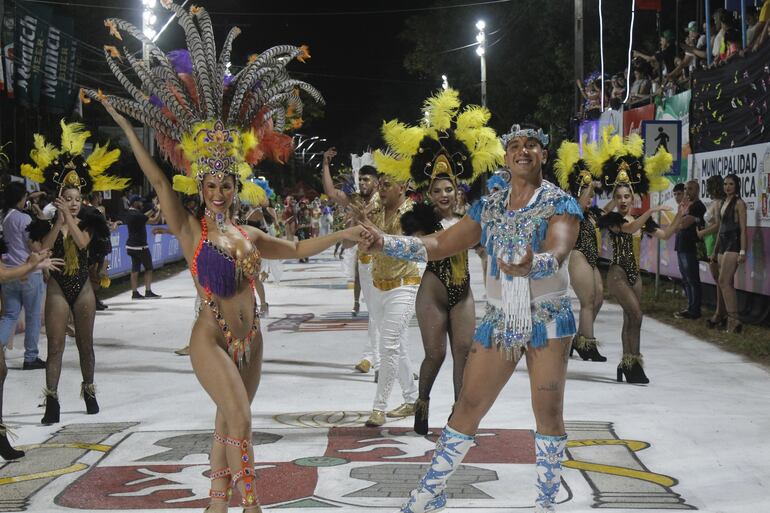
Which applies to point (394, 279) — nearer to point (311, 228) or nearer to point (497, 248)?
point (497, 248)

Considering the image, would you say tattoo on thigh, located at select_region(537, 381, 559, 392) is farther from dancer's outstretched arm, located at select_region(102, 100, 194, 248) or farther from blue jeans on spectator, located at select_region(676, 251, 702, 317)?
blue jeans on spectator, located at select_region(676, 251, 702, 317)

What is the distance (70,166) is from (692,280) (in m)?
10.2

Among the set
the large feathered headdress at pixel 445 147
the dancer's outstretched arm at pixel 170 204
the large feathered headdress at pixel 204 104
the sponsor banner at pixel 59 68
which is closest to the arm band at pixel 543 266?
the large feathered headdress at pixel 204 104

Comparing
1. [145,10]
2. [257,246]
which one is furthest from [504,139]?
[145,10]

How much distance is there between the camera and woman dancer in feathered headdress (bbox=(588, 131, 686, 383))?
31.5 ft

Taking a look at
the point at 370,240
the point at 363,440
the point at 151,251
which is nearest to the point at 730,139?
the point at 363,440

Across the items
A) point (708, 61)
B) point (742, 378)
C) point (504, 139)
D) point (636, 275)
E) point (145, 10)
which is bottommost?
point (742, 378)

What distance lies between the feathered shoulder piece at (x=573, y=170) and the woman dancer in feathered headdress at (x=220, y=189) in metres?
4.09

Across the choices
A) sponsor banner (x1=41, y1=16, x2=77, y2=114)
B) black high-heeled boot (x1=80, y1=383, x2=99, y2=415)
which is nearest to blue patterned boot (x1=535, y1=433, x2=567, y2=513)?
black high-heeled boot (x1=80, y1=383, x2=99, y2=415)

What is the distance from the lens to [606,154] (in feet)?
32.4

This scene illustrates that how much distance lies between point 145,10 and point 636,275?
14.9 metres

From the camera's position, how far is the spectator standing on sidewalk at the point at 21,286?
10.5 metres

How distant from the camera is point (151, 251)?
25906mm

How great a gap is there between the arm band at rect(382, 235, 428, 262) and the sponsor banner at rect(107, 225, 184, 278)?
13.1 m
